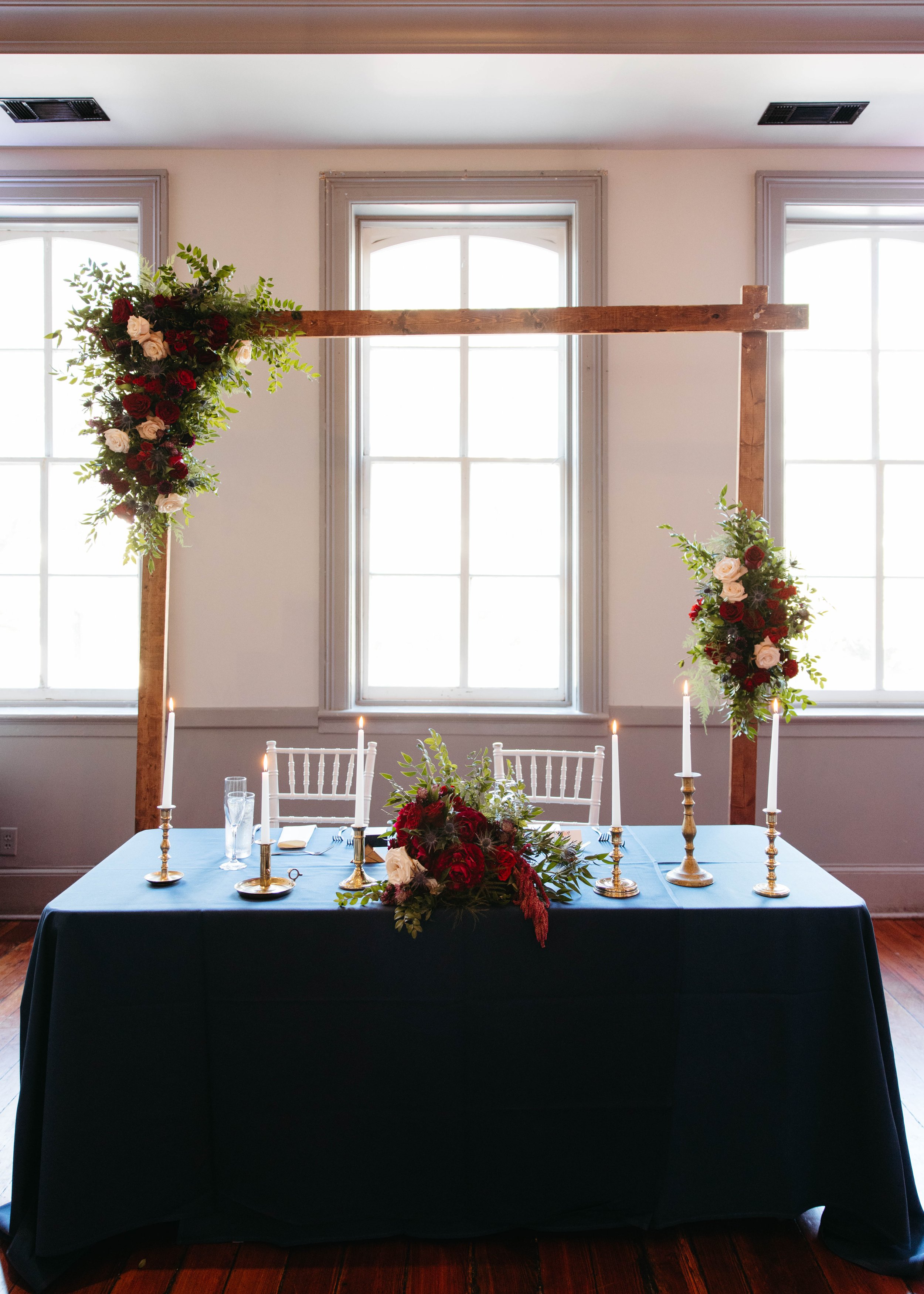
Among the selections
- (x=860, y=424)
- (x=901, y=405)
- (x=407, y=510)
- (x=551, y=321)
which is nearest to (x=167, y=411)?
A: (x=551, y=321)

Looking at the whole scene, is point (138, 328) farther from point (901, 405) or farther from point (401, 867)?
point (901, 405)

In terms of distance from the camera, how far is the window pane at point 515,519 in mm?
3906

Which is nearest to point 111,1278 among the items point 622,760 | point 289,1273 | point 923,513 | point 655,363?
point 289,1273

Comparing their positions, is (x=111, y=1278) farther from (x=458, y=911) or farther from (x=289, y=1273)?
(x=458, y=911)

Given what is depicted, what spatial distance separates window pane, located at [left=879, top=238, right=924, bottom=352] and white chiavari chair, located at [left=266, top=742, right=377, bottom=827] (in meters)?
3.20

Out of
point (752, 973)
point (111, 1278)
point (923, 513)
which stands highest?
point (923, 513)

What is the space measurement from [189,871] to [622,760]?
2213 mm

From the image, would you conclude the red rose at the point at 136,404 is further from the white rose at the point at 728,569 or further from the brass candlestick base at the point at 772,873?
the brass candlestick base at the point at 772,873

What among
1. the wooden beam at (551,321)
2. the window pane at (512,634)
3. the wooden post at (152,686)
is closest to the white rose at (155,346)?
the wooden beam at (551,321)

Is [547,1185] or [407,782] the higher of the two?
[407,782]

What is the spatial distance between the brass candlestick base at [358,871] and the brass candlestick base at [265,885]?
130mm

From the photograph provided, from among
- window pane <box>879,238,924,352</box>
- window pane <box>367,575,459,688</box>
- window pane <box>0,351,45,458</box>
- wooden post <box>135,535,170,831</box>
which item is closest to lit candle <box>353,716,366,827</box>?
wooden post <box>135,535,170,831</box>

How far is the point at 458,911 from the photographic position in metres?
1.77

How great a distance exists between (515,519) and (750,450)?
1.36 meters
